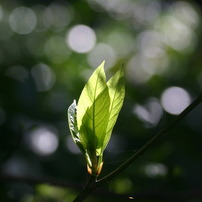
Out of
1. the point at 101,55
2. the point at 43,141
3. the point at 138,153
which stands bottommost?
the point at 101,55

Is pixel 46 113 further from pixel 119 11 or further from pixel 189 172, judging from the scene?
pixel 119 11

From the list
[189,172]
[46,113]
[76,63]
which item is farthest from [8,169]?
[76,63]

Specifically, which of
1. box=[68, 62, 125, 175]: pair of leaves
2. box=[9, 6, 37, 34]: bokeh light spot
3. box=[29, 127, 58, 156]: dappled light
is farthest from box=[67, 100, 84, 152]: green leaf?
box=[9, 6, 37, 34]: bokeh light spot

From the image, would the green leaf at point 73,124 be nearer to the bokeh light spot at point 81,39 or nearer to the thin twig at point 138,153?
the thin twig at point 138,153

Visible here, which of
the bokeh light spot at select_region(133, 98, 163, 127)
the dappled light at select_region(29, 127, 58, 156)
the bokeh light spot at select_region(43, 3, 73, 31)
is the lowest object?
the bokeh light spot at select_region(43, 3, 73, 31)

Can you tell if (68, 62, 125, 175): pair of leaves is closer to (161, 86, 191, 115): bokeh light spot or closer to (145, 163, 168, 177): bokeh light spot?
(145, 163, 168, 177): bokeh light spot

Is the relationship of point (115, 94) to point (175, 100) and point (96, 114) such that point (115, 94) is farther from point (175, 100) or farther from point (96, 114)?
point (175, 100)

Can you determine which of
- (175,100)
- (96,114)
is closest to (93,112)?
(96,114)
